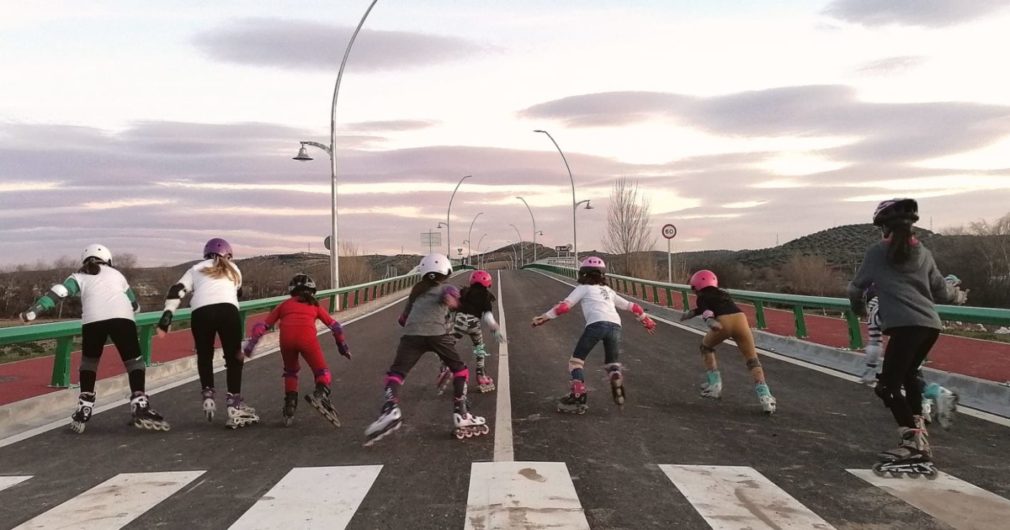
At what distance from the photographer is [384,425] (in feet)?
20.7

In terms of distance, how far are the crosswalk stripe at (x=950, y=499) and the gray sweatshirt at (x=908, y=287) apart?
1170 mm

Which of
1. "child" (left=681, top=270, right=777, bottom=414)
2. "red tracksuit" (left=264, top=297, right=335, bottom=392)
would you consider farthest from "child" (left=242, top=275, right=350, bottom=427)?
"child" (left=681, top=270, right=777, bottom=414)

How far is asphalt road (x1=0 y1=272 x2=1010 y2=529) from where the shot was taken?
4.62 metres

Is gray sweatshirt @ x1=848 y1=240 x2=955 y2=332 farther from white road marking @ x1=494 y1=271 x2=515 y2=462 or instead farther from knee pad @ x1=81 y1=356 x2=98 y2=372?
knee pad @ x1=81 y1=356 x2=98 y2=372

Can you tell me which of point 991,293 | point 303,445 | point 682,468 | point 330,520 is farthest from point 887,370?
point 991,293

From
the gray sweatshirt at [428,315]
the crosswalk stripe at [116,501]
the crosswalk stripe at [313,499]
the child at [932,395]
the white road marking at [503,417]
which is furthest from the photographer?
the gray sweatshirt at [428,315]

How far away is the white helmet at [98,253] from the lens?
7480 millimetres

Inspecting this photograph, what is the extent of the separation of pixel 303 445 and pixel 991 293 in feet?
222

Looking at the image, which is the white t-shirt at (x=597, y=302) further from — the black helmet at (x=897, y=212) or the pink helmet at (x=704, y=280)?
the black helmet at (x=897, y=212)

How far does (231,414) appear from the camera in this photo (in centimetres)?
723

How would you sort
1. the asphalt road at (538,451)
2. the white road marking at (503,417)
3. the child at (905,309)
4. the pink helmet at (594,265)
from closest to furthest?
the asphalt road at (538,451), the child at (905,309), the white road marking at (503,417), the pink helmet at (594,265)

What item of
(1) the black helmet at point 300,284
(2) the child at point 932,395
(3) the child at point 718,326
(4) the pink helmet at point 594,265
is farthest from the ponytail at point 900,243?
(1) the black helmet at point 300,284

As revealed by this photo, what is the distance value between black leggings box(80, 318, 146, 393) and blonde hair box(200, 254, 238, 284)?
1010 mm

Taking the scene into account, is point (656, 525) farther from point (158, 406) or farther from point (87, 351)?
point (158, 406)
